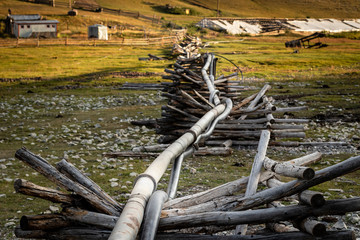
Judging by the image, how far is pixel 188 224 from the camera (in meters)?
3.96

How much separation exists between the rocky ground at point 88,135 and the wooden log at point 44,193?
7.31 ft

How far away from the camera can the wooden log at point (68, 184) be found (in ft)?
13.9

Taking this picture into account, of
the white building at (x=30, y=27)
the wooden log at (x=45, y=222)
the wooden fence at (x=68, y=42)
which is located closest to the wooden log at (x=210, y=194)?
the wooden log at (x=45, y=222)

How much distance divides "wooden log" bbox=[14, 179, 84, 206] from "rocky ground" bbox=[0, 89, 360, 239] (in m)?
2.23

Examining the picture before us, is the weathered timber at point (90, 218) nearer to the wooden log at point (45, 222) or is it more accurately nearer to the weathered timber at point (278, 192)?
the wooden log at point (45, 222)

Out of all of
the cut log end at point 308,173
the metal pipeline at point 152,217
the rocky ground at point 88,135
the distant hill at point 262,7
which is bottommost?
the rocky ground at point 88,135

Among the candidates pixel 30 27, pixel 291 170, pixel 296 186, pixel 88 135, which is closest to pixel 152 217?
pixel 296 186

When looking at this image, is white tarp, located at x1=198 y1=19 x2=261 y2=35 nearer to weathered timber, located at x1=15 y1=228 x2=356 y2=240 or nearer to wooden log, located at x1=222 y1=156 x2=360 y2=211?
wooden log, located at x1=222 y1=156 x2=360 y2=211

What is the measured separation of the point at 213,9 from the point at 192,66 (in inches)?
4997

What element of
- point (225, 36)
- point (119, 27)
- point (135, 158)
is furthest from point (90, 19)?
point (135, 158)

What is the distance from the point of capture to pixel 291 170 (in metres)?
4.30

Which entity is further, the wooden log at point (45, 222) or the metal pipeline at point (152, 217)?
the wooden log at point (45, 222)

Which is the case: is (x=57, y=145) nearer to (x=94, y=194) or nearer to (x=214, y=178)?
(x=214, y=178)

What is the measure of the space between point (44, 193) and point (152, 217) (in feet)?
3.73
